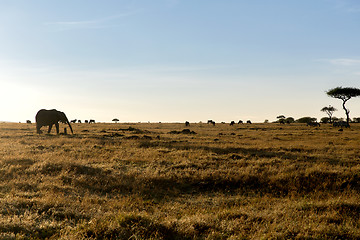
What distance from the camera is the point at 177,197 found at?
1061cm

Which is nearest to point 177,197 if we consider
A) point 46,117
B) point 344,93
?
point 46,117

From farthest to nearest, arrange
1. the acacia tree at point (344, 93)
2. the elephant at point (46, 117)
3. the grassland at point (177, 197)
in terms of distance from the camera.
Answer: the acacia tree at point (344, 93), the elephant at point (46, 117), the grassland at point (177, 197)

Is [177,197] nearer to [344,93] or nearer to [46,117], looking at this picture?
[46,117]

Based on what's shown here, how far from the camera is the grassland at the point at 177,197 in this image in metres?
6.63

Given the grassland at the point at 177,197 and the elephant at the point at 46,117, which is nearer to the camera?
the grassland at the point at 177,197

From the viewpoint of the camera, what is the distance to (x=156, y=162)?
15.5m

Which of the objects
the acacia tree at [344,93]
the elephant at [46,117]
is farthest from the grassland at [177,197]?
the acacia tree at [344,93]

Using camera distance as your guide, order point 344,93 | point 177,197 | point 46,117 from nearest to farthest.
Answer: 1. point 177,197
2. point 46,117
3. point 344,93

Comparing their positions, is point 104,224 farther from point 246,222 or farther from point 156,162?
point 156,162

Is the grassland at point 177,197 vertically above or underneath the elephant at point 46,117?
underneath

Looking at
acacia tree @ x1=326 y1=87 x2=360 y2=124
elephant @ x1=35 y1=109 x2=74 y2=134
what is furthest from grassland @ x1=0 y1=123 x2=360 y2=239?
acacia tree @ x1=326 y1=87 x2=360 y2=124

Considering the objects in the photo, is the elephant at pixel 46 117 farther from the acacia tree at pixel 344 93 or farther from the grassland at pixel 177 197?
the acacia tree at pixel 344 93

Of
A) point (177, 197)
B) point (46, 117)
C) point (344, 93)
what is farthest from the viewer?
point (344, 93)

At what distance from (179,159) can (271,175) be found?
5544mm
